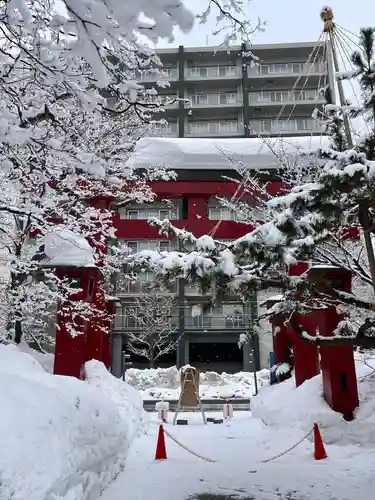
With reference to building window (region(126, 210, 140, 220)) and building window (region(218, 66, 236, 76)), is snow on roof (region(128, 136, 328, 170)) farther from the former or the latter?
building window (region(218, 66, 236, 76))

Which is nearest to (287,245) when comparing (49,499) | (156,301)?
(49,499)

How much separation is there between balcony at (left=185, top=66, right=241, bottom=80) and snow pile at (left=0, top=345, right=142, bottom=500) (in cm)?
4657

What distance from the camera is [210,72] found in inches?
1956

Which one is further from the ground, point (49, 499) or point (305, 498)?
point (49, 499)

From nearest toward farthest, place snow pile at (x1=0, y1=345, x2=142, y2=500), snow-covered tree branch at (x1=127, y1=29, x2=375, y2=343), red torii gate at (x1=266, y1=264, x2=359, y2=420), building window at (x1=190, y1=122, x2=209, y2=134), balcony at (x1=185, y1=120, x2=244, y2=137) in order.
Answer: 1. snow pile at (x1=0, y1=345, x2=142, y2=500)
2. snow-covered tree branch at (x1=127, y1=29, x2=375, y2=343)
3. red torii gate at (x1=266, y1=264, x2=359, y2=420)
4. balcony at (x1=185, y1=120, x2=244, y2=137)
5. building window at (x1=190, y1=122, x2=209, y2=134)

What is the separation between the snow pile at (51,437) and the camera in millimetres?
3822

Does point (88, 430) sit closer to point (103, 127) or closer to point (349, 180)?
point (349, 180)

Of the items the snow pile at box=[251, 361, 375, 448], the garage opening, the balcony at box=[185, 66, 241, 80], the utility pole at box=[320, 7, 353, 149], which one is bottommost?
the snow pile at box=[251, 361, 375, 448]

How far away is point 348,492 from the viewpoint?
6211 millimetres

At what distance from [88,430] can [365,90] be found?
531 cm

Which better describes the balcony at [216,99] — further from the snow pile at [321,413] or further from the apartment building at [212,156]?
the snow pile at [321,413]

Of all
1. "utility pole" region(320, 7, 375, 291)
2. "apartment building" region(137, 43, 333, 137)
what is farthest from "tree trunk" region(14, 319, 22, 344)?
"apartment building" region(137, 43, 333, 137)

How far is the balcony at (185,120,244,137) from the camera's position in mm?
46916

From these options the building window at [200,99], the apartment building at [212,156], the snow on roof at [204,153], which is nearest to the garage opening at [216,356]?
the apartment building at [212,156]
